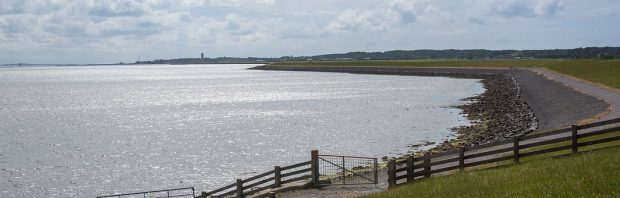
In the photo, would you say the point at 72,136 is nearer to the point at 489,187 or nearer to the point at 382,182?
→ the point at 382,182

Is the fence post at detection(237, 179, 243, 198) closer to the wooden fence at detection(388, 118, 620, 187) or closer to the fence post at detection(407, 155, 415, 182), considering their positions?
the wooden fence at detection(388, 118, 620, 187)

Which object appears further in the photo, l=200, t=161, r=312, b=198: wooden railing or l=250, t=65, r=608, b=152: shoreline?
l=250, t=65, r=608, b=152: shoreline

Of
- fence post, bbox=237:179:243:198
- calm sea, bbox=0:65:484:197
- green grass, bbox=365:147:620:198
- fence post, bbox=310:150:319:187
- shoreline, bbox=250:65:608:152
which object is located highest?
green grass, bbox=365:147:620:198

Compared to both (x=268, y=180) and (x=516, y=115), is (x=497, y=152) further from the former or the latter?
(x=516, y=115)

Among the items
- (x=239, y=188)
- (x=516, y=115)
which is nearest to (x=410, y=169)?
(x=239, y=188)

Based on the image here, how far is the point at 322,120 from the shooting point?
7619 cm

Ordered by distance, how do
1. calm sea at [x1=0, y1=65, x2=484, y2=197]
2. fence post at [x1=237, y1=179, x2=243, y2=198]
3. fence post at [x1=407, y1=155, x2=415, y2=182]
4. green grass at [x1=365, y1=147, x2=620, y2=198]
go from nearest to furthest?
green grass at [x1=365, y1=147, x2=620, y2=198] < fence post at [x1=407, y1=155, x2=415, y2=182] < fence post at [x1=237, y1=179, x2=243, y2=198] < calm sea at [x1=0, y1=65, x2=484, y2=197]

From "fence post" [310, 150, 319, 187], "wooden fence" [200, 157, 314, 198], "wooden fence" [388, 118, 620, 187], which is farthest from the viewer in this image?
"wooden fence" [200, 157, 314, 198]

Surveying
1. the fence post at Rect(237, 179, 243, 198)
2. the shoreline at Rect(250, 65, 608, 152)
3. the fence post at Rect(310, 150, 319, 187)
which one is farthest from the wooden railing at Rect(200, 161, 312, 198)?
the shoreline at Rect(250, 65, 608, 152)

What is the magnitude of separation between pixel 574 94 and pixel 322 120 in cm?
2731

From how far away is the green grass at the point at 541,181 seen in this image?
42.9 ft

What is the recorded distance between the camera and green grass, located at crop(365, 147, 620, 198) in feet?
42.9

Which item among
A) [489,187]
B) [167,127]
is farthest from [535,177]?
[167,127]

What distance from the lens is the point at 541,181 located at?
14.8m
